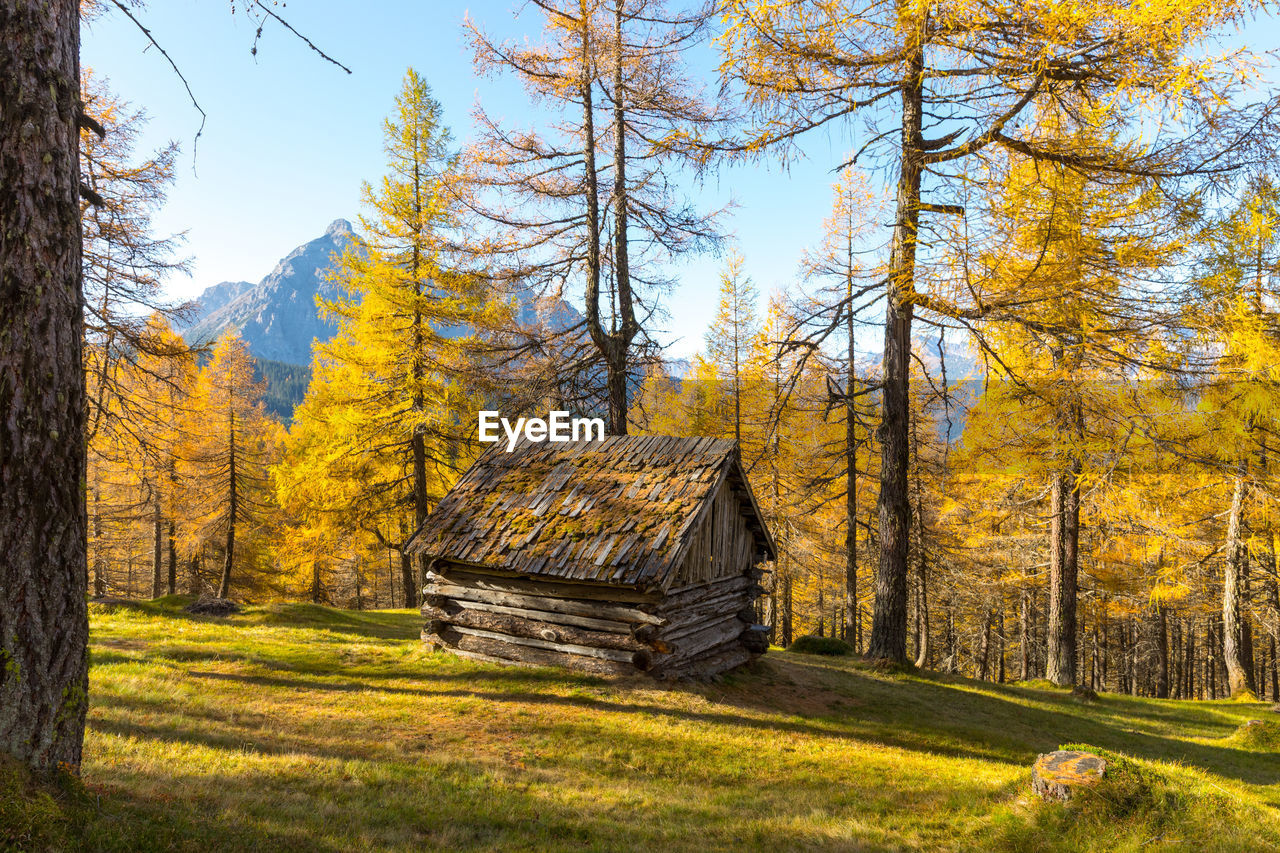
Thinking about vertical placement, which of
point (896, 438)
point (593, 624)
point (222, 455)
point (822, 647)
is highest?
point (896, 438)

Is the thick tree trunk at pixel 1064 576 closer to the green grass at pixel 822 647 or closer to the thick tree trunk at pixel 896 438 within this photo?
the green grass at pixel 822 647

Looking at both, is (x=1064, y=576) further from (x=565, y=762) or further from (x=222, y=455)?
(x=222, y=455)

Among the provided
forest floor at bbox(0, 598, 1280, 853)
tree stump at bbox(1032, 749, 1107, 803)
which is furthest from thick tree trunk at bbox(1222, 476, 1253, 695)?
tree stump at bbox(1032, 749, 1107, 803)

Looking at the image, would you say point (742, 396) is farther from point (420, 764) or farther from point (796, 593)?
point (420, 764)

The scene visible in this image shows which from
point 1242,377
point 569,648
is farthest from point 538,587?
point 1242,377

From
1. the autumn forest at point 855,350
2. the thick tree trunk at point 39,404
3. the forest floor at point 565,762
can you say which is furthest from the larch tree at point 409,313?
the thick tree trunk at point 39,404

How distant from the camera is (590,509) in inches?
476

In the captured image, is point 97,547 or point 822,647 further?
point 97,547

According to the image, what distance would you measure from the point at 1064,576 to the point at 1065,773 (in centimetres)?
1325

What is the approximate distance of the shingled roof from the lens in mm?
10844

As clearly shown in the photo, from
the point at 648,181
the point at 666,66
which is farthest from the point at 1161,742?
the point at 666,66

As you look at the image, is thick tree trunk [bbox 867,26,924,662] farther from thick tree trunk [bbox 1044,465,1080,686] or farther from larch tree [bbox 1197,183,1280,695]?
thick tree trunk [bbox 1044,465,1080,686]

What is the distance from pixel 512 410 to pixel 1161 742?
50.2 feet

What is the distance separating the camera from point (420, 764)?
279 inches
